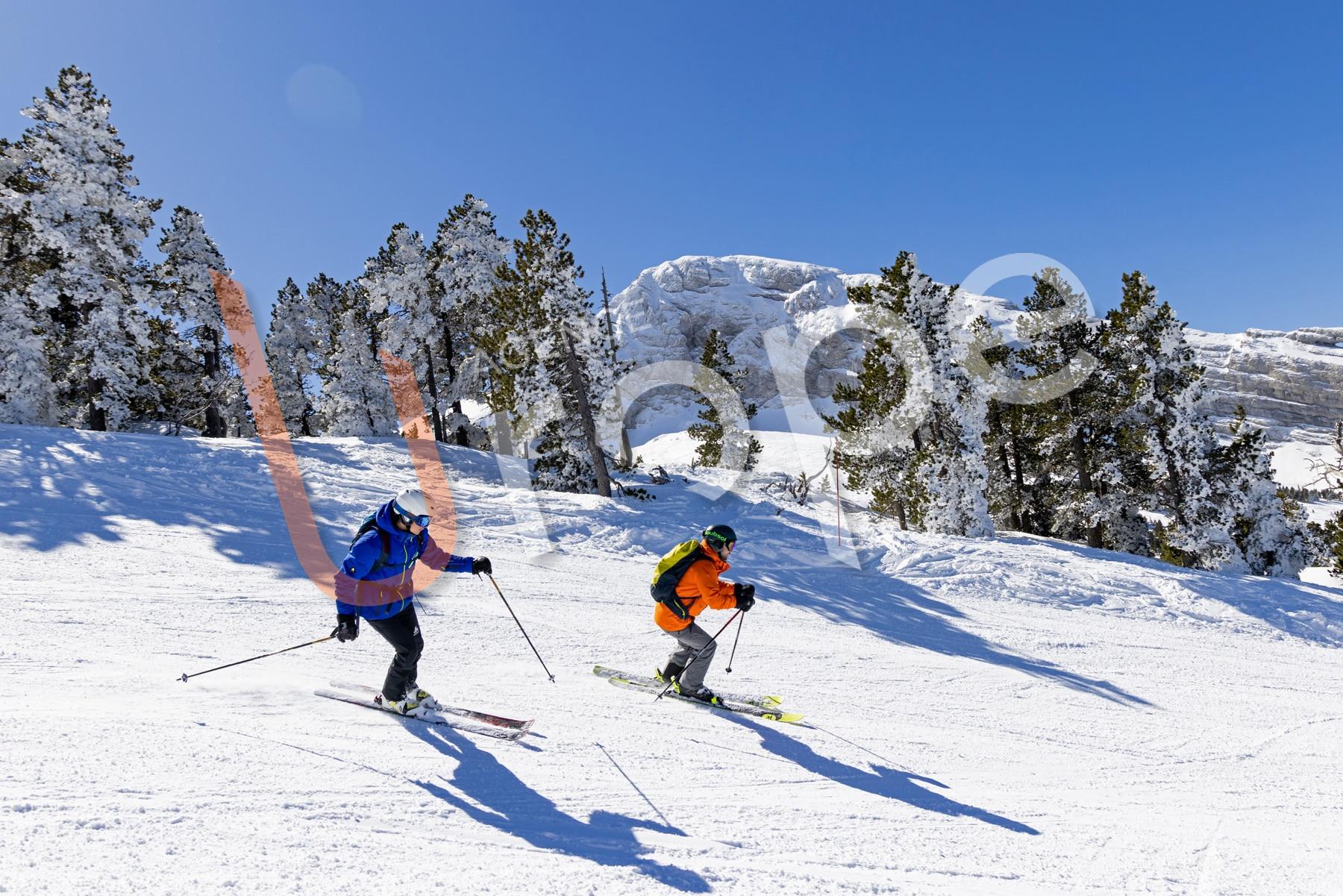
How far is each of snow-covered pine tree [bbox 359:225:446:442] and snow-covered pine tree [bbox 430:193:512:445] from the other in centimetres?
52

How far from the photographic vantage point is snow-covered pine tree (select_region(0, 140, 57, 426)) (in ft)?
75.2

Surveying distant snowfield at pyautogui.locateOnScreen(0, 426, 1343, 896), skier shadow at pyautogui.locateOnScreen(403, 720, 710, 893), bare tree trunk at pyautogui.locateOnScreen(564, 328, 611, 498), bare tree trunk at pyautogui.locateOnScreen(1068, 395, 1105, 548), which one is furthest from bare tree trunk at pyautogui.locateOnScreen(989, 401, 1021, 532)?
skier shadow at pyautogui.locateOnScreen(403, 720, 710, 893)

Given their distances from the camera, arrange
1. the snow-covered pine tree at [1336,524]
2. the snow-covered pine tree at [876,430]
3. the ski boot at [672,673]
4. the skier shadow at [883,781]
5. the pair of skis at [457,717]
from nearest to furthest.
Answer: the skier shadow at [883,781] → the pair of skis at [457,717] → the ski boot at [672,673] → the snow-covered pine tree at [1336,524] → the snow-covered pine tree at [876,430]

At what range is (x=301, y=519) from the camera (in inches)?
593

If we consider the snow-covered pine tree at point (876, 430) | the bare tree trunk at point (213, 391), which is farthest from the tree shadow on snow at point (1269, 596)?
the bare tree trunk at point (213, 391)

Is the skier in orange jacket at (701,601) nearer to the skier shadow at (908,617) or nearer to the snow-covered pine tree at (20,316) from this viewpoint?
the skier shadow at (908,617)

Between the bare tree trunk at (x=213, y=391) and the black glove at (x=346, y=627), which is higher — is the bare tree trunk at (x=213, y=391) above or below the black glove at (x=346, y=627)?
above

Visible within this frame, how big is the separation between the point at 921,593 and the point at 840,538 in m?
3.50

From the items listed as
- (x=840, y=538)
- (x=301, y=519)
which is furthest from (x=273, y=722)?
(x=840, y=538)

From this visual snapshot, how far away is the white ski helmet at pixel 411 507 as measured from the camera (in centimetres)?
562

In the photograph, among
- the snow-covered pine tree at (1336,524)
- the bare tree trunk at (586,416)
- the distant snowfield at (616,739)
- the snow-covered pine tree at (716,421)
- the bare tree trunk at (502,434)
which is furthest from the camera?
the snow-covered pine tree at (716,421)

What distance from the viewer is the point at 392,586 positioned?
5.80 metres

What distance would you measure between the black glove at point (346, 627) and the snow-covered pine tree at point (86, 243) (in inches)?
1002

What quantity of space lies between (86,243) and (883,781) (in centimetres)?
3116
